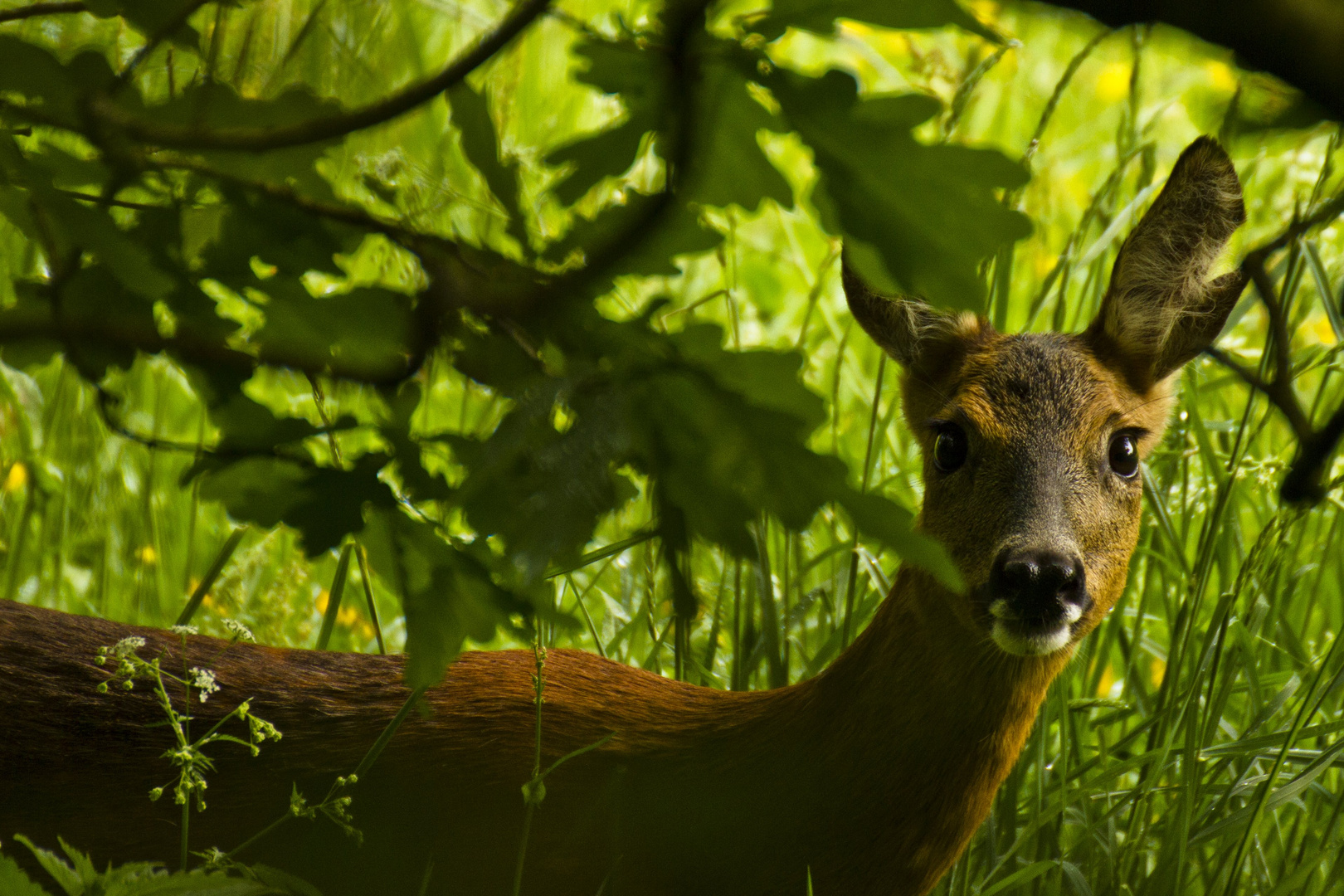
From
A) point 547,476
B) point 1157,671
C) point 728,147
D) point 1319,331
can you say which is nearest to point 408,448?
point 547,476

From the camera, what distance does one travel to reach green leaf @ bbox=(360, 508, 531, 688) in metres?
1.08

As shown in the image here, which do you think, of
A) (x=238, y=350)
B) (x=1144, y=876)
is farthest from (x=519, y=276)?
(x=1144, y=876)

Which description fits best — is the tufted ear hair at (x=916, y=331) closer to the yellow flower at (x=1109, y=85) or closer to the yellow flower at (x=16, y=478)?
the yellow flower at (x=16, y=478)

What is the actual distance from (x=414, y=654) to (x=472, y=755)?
1.30 meters

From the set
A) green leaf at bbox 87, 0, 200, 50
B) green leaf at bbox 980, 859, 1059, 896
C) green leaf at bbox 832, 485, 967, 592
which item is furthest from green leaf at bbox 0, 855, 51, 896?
green leaf at bbox 980, 859, 1059, 896

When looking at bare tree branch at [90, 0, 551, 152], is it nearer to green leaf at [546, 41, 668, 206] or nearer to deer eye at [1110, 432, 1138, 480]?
green leaf at [546, 41, 668, 206]

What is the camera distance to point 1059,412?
2.36m

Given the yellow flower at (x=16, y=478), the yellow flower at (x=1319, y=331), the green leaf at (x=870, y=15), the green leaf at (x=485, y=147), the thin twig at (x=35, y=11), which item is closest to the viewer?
the green leaf at (x=870, y=15)

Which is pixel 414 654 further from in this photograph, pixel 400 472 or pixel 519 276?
pixel 519 276

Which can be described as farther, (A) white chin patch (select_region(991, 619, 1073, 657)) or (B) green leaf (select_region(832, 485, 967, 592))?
(A) white chin patch (select_region(991, 619, 1073, 657))

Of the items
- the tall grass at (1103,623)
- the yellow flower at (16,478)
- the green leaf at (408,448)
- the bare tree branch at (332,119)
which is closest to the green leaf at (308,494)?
the green leaf at (408,448)

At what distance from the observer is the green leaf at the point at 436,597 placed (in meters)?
1.08

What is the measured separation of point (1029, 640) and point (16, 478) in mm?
2782

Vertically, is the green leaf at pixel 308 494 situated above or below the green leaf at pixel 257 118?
below
